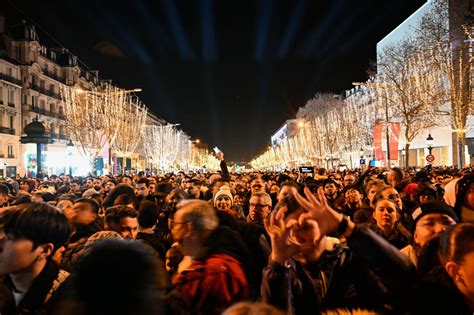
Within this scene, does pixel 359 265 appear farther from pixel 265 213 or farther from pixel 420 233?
pixel 265 213

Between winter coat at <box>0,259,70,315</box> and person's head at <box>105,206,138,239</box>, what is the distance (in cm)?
220

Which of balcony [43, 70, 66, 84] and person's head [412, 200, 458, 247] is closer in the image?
person's head [412, 200, 458, 247]

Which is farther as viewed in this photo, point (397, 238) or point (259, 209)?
point (259, 209)

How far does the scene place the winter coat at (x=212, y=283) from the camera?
3465 millimetres

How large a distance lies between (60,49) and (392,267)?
272 ft

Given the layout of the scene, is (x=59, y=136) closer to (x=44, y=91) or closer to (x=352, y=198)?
(x=44, y=91)

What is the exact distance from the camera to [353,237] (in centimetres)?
343

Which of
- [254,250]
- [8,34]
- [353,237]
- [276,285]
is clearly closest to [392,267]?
[353,237]

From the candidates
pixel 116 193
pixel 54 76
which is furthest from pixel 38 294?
pixel 54 76

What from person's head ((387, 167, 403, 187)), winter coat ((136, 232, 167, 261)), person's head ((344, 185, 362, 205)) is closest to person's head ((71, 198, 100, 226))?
winter coat ((136, 232, 167, 261))

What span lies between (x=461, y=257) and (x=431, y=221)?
1.67 meters

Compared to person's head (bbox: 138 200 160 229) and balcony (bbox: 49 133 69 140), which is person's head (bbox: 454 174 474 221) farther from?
balcony (bbox: 49 133 69 140)

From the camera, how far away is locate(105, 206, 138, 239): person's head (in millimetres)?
5934

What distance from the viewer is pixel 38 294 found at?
11.5 ft
